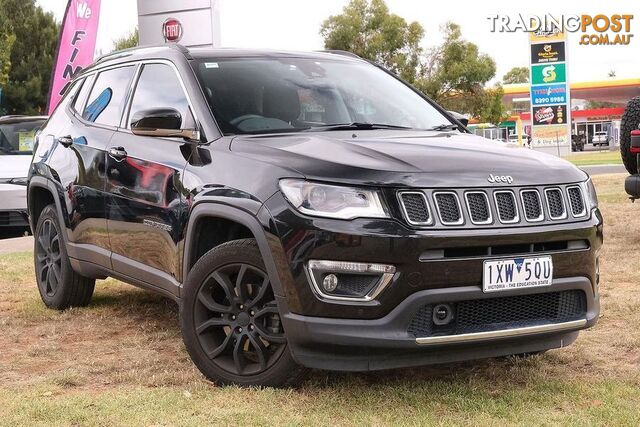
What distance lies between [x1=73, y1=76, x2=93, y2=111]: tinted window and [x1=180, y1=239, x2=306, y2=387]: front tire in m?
2.40

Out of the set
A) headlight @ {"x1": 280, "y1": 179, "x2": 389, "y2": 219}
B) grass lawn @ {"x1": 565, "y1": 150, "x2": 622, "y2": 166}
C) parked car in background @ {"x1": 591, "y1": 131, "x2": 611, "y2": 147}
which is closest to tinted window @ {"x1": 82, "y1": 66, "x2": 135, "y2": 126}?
headlight @ {"x1": 280, "y1": 179, "x2": 389, "y2": 219}

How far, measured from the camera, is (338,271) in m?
3.68

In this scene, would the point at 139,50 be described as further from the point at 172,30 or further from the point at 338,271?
the point at 172,30

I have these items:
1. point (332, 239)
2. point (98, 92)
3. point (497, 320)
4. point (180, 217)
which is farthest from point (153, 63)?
point (497, 320)

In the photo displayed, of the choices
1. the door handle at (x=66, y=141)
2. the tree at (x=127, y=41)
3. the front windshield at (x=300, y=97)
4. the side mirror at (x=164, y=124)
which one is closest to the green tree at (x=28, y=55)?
the tree at (x=127, y=41)

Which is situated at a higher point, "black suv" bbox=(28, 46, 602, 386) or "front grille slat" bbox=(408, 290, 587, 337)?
"black suv" bbox=(28, 46, 602, 386)

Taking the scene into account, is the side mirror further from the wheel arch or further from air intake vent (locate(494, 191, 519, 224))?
air intake vent (locate(494, 191, 519, 224))

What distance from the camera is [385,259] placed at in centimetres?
363

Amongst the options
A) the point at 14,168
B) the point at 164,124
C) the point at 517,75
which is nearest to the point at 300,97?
the point at 164,124

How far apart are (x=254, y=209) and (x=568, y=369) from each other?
191 cm

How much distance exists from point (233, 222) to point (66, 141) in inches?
87.9

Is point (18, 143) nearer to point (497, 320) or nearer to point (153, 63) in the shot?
point (153, 63)

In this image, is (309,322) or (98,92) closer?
(309,322)

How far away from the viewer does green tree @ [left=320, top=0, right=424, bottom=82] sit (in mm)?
51812
